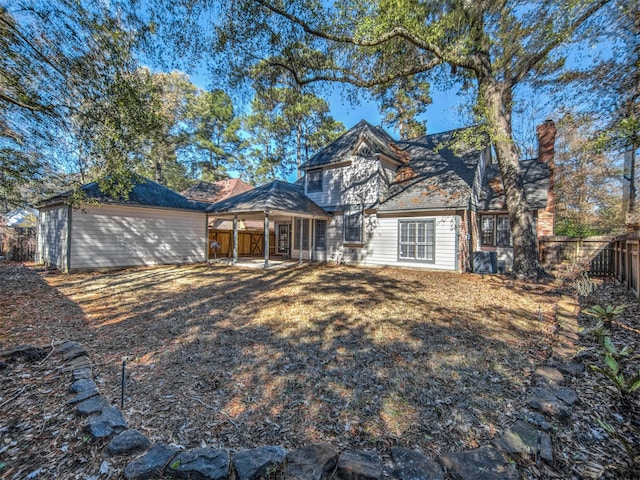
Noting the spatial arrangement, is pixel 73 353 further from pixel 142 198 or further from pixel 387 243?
pixel 387 243

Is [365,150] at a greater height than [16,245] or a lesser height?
greater

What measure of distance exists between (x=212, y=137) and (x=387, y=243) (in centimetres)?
2304

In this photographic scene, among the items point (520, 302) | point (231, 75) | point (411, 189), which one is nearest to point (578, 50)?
point (411, 189)

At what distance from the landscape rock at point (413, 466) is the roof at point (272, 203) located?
9.63 metres

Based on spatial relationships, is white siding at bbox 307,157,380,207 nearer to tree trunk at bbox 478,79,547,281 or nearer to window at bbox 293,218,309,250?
window at bbox 293,218,309,250

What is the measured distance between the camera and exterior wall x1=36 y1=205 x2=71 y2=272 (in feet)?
33.1

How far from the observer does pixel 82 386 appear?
2830 mm

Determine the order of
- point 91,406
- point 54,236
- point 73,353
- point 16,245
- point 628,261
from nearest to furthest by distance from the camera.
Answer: point 91,406 < point 73,353 < point 628,261 < point 54,236 < point 16,245

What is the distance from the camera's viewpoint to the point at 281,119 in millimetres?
24328

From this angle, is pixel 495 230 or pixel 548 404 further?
pixel 495 230

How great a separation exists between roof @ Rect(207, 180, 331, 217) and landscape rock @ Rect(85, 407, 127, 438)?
8.88 m

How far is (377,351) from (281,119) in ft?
79.2

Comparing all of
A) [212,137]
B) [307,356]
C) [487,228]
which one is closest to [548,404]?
[307,356]

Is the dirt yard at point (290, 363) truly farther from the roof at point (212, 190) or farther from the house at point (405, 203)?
the roof at point (212, 190)
